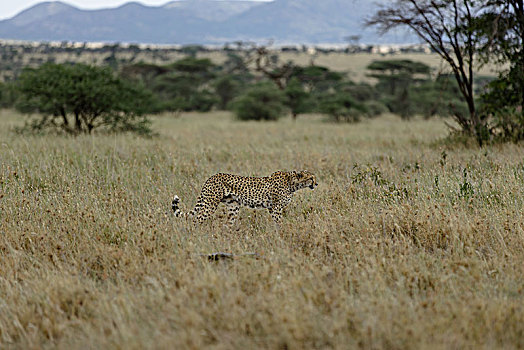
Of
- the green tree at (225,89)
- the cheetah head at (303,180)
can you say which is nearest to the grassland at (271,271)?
the cheetah head at (303,180)

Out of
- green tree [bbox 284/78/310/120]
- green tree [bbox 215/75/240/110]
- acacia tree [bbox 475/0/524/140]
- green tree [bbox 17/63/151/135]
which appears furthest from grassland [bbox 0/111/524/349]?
green tree [bbox 215/75/240/110]

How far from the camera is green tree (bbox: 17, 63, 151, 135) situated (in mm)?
12672

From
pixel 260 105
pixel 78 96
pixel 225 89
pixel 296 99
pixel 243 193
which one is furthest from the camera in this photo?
pixel 225 89

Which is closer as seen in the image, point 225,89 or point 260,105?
point 260,105

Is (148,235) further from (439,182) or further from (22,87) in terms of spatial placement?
(22,87)

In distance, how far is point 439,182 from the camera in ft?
19.4

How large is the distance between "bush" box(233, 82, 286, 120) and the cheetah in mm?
19219

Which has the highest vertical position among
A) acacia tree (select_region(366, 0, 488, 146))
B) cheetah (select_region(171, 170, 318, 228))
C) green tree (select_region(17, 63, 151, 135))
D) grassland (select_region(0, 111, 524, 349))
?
acacia tree (select_region(366, 0, 488, 146))

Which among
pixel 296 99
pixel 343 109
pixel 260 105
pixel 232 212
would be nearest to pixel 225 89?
pixel 296 99

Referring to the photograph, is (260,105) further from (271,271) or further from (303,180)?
(271,271)

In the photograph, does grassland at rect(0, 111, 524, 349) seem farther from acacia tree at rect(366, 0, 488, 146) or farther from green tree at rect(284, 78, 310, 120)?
green tree at rect(284, 78, 310, 120)

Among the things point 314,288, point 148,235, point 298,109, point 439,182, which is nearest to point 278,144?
point 439,182

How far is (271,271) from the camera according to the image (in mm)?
3408

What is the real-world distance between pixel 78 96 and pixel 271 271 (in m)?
11.0
